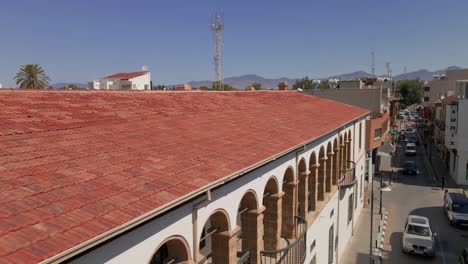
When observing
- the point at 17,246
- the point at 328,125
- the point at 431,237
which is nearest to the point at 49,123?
the point at 17,246

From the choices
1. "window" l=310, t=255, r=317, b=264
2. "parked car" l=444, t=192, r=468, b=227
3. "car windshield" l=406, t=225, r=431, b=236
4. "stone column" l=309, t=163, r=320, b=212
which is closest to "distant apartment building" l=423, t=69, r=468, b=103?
"parked car" l=444, t=192, r=468, b=227

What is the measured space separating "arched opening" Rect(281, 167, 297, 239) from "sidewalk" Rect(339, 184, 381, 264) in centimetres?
1057

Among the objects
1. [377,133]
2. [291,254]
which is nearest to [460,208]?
[377,133]

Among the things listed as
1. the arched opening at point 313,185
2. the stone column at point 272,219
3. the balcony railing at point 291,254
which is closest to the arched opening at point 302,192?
the balcony railing at point 291,254

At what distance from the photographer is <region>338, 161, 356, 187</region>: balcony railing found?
21.9 metres

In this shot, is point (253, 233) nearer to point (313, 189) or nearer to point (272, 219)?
point (272, 219)

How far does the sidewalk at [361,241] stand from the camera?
879 inches

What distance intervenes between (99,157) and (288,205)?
25.4 ft

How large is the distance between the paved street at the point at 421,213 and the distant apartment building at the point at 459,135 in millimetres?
1608

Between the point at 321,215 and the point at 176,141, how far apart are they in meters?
10.5

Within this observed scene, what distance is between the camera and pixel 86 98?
10328 mm

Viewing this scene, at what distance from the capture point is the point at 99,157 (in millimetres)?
6430

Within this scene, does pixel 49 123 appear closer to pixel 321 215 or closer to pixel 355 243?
pixel 321 215

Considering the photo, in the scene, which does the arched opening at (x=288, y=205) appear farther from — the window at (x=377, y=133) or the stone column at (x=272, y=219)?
the window at (x=377, y=133)
